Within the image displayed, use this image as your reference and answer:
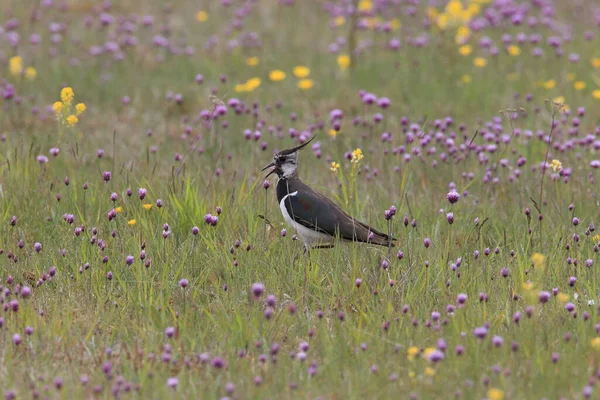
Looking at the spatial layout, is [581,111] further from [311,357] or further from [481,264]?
[311,357]

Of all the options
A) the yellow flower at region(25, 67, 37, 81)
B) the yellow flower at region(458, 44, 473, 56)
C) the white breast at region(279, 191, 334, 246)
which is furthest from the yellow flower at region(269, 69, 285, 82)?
the white breast at region(279, 191, 334, 246)

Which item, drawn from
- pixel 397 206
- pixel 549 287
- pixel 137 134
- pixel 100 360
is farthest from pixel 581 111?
pixel 100 360

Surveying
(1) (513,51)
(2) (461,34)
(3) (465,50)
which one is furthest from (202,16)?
(1) (513,51)

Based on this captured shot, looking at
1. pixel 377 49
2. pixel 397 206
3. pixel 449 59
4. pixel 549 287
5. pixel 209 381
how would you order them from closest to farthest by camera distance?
pixel 209 381 → pixel 549 287 → pixel 397 206 → pixel 449 59 → pixel 377 49

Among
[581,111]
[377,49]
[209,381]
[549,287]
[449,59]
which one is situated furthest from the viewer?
[377,49]

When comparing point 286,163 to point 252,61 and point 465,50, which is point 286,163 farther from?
point 465,50

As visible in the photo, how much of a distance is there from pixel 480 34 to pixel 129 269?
747 cm

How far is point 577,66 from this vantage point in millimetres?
10398

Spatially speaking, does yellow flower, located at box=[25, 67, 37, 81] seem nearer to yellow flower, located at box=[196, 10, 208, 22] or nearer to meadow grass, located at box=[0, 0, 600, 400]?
meadow grass, located at box=[0, 0, 600, 400]

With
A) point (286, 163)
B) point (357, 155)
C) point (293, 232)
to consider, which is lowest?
point (293, 232)

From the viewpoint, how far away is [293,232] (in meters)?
6.29

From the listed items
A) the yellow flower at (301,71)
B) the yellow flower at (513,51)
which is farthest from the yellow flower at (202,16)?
the yellow flower at (513,51)

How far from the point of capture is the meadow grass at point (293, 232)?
4.49 metres

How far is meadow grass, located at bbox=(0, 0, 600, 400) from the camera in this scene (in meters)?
4.49
